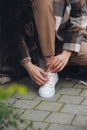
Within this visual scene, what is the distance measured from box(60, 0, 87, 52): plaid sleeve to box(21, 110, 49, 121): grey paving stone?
616mm

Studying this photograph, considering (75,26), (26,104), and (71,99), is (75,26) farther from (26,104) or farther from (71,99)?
(26,104)

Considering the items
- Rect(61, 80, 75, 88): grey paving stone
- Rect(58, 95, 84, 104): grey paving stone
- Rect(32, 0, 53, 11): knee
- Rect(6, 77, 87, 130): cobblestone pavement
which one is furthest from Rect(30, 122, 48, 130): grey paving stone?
Rect(32, 0, 53, 11): knee

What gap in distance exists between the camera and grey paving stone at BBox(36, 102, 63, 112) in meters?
2.36

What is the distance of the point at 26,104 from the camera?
97.2 inches

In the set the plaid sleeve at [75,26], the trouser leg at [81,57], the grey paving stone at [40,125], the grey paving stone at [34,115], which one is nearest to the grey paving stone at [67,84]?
the trouser leg at [81,57]

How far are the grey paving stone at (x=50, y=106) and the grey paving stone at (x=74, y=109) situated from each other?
5 cm

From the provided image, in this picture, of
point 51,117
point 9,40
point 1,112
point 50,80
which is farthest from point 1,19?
point 1,112

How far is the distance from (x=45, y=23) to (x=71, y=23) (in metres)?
0.31

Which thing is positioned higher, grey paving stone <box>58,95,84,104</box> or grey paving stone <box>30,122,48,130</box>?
grey paving stone <box>30,122,48,130</box>

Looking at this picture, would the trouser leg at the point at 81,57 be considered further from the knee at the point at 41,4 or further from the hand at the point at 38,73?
the knee at the point at 41,4

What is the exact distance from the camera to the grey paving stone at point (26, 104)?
95.6 inches

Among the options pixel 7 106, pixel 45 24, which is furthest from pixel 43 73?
pixel 7 106

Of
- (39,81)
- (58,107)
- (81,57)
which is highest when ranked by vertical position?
(81,57)

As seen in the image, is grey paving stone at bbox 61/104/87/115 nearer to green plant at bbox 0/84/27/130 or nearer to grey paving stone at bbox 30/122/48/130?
grey paving stone at bbox 30/122/48/130
